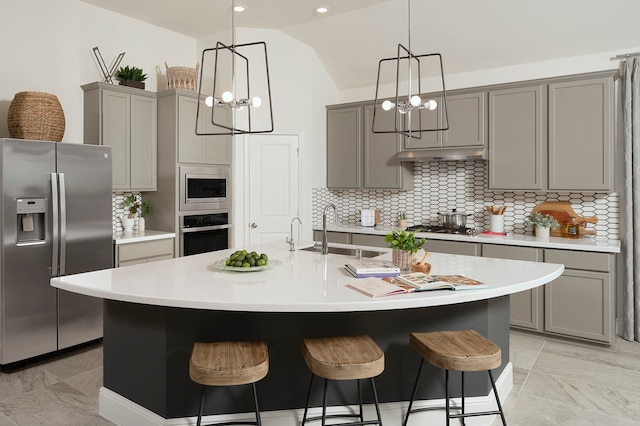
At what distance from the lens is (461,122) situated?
4930 millimetres

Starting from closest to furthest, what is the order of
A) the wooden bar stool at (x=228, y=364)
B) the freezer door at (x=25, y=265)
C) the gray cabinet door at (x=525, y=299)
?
the wooden bar stool at (x=228, y=364) < the freezer door at (x=25, y=265) < the gray cabinet door at (x=525, y=299)

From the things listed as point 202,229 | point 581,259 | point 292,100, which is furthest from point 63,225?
point 581,259

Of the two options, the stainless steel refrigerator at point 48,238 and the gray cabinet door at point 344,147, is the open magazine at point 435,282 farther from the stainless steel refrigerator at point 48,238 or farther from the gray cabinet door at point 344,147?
the gray cabinet door at point 344,147

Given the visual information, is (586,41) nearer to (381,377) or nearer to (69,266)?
(381,377)

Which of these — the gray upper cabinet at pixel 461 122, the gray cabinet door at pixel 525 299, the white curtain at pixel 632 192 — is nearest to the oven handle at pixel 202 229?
the gray upper cabinet at pixel 461 122

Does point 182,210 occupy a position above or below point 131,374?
above

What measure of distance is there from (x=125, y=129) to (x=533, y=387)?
429cm

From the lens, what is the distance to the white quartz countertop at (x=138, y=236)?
14.3 ft

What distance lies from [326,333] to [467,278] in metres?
0.84

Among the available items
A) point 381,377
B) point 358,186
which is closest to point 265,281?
point 381,377

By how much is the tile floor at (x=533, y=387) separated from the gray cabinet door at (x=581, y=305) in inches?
6.1

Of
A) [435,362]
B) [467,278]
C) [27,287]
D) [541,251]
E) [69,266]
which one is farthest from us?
[541,251]

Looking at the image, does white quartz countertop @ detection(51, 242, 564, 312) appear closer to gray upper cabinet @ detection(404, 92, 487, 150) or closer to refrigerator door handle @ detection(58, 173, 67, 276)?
refrigerator door handle @ detection(58, 173, 67, 276)

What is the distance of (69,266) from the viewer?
387 cm
